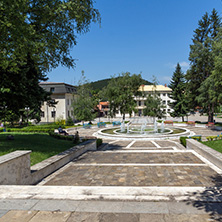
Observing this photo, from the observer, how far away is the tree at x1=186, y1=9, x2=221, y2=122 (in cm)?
3199

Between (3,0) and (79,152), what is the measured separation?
331 inches

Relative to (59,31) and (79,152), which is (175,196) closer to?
(79,152)

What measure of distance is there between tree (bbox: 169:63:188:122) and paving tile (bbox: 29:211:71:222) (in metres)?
43.8

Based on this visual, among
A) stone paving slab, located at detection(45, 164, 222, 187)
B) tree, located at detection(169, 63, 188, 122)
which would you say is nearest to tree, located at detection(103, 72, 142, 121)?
tree, located at detection(169, 63, 188, 122)

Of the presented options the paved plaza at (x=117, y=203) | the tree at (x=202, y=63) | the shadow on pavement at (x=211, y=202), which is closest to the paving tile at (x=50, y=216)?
the paved plaza at (x=117, y=203)

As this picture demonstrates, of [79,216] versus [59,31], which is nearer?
[79,216]

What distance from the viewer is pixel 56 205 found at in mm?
3963

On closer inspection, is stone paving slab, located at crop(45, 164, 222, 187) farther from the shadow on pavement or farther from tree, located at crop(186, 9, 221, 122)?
tree, located at crop(186, 9, 221, 122)

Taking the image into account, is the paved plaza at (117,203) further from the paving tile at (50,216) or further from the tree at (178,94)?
the tree at (178,94)

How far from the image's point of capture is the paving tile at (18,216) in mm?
3466

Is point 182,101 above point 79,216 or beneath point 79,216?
above

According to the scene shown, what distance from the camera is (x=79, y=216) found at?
139 inches

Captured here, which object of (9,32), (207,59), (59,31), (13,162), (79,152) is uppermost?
(207,59)

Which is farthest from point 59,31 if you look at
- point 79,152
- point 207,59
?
point 207,59
